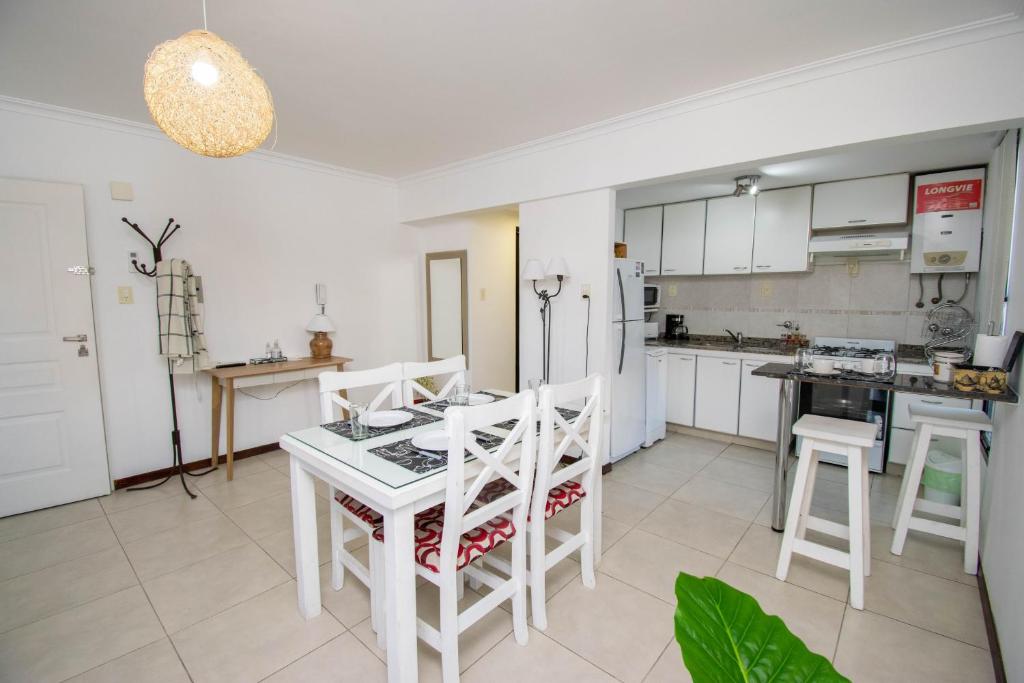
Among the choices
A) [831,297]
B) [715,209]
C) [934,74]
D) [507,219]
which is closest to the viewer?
[934,74]

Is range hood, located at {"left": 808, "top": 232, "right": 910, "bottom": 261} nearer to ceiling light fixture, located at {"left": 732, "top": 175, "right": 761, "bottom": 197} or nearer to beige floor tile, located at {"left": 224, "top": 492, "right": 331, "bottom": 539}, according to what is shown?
ceiling light fixture, located at {"left": 732, "top": 175, "right": 761, "bottom": 197}

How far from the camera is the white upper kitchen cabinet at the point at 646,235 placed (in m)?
4.67

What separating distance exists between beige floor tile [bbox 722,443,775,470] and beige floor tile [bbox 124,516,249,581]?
3.63 m

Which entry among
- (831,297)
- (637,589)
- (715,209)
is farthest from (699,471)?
(715,209)

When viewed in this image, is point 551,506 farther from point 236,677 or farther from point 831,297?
point 831,297

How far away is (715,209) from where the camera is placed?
4258mm

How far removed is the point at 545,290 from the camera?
11.6ft

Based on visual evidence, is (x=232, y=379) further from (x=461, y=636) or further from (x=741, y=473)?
(x=741, y=473)

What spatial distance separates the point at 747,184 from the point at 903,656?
3162 mm

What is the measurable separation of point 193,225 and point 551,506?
3386mm

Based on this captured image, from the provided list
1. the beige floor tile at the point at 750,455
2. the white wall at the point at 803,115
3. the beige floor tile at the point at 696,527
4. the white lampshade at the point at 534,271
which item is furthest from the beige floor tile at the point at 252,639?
the beige floor tile at the point at 750,455

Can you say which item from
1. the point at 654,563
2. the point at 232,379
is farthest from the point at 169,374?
the point at 654,563

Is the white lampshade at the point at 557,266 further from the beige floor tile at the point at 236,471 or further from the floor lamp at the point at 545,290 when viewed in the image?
the beige floor tile at the point at 236,471

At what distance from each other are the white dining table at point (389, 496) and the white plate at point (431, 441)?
0.12 m
